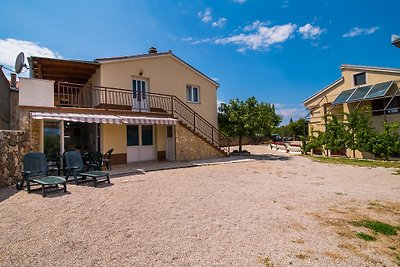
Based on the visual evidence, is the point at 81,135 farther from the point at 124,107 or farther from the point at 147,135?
the point at 147,135

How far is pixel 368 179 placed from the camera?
13.1 meters

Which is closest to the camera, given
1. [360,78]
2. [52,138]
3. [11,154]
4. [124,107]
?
[11,154]

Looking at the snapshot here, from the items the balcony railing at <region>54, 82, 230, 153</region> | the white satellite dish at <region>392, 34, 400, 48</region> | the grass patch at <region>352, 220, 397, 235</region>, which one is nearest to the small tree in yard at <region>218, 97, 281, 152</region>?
the balcony railing at <region>54, 82, 230, 153</region>

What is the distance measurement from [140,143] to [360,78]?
81.4 ft

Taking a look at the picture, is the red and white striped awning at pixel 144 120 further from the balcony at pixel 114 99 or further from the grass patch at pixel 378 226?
the grass patch at pixel 378 226

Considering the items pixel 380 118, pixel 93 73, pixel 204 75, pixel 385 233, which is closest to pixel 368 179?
pixel 385 233

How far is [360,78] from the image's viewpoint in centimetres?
2673

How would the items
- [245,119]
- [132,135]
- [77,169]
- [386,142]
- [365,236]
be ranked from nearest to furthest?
[365,236]
[77,169]
[132,135]
[386,142]
[245,119]

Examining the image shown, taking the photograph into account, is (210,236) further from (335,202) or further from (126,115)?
(126,115)

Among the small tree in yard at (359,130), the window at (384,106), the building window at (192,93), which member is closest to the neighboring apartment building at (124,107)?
the building window at (192,93)

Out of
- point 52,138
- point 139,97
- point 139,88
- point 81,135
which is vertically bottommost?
point 52,138

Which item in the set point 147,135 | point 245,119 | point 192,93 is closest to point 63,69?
point 147,135

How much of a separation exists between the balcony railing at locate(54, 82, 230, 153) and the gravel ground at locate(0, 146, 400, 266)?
340 inches

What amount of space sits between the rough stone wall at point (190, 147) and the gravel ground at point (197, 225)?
9039 mm
